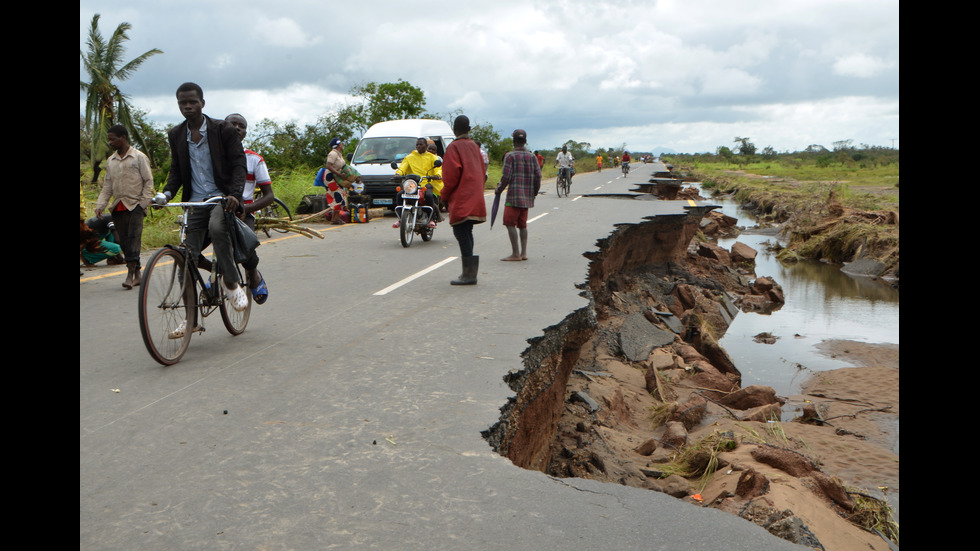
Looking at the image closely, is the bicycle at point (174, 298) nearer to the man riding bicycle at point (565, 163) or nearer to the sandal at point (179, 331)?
the sandal at point (179, 331)

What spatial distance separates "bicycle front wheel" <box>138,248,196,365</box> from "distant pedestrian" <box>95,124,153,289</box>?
3672mm

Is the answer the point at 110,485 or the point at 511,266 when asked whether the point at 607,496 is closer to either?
the point at 110,485

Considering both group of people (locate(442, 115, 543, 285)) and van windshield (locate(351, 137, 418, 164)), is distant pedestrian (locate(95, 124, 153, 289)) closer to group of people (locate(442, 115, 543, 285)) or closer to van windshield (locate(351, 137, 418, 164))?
group of people (locate(442, 115, 543, 285))

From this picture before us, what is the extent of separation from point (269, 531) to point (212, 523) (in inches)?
9.8

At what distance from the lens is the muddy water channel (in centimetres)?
1144

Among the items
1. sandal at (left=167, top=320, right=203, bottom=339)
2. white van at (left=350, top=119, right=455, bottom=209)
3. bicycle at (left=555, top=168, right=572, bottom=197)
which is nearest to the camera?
sandal at (left=167, top=320, right=203, bottom=339)

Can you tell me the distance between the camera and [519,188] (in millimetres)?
10344

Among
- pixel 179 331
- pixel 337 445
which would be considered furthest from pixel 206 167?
pixel 337 445

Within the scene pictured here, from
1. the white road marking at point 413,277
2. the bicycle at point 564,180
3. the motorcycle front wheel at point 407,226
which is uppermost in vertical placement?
the bicycle at point 564,180

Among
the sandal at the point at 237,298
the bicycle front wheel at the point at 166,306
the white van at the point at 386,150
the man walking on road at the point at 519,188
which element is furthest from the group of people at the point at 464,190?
the white van at the point at 386,150

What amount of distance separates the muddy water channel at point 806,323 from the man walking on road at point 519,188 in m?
3.76

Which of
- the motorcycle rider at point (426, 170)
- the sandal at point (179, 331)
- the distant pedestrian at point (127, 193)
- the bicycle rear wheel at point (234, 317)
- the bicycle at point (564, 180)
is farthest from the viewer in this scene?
the bicycle at point (564, 180)

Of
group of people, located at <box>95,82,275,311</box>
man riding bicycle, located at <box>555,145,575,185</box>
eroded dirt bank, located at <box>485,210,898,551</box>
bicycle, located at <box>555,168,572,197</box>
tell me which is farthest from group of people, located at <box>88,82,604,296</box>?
man riding bicycle, located at <box>555,145,575,185</box>

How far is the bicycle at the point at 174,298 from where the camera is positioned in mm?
4895
